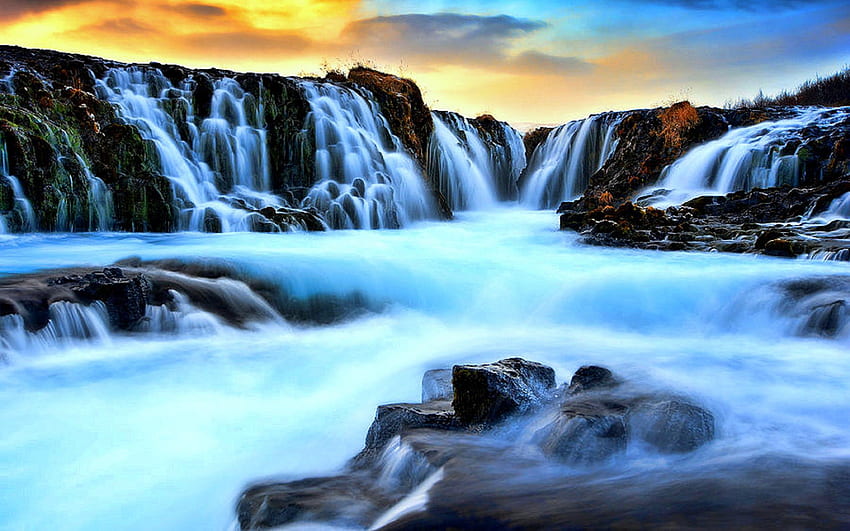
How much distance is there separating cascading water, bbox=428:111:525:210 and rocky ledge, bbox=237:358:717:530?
1968cm

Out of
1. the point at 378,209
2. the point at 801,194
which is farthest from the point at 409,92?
the point at 801,194

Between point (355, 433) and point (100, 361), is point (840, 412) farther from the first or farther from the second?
point (100, 361)

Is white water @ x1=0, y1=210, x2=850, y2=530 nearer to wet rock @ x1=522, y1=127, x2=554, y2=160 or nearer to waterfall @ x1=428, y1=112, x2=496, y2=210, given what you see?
waterfall @ x1=428, y1=112, x2=496, y2=210

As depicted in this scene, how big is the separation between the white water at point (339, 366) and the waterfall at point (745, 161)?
8.19 m

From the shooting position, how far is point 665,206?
17.5 m

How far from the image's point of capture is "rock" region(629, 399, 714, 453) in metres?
3.55

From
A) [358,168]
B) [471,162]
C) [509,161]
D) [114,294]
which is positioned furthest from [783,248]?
[509,161]

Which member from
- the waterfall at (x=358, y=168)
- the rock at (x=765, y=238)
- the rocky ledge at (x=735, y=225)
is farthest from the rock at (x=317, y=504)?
the waterfall at (x=358, y=168)

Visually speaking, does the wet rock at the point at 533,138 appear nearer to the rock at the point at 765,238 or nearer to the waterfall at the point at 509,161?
the waterfall at the point at 509,161

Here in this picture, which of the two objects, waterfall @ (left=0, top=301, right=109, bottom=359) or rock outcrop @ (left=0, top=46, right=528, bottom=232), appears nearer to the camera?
waterfall @ (left=0, top=301, right=109, bottom=359)

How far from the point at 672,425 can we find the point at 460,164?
21.8m

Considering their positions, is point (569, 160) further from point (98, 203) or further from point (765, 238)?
point (98, 203)

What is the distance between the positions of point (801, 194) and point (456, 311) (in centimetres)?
1060

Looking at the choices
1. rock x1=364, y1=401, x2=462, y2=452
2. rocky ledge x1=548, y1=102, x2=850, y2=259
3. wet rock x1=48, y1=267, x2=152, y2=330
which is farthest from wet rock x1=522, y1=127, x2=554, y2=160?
rock x1=364, y1=401, x2=462, y2=452
